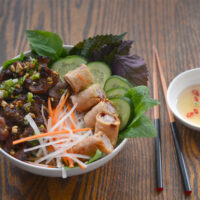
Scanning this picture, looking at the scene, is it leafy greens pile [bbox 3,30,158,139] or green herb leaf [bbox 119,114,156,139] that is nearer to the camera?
green herb leaf [bbox 119,114,156,139]

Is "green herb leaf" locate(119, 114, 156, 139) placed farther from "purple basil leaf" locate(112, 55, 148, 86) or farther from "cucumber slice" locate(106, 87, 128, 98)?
"purple basil leaf" locate(112, 55, 148, 86)

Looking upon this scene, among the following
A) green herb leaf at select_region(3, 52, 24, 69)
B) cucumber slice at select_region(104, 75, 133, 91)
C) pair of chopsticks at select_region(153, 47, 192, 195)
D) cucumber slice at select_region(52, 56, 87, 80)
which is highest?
green herb leaf at select_region(3, 52, 24, 69)

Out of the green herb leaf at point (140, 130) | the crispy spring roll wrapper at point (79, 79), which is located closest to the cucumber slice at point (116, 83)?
the crispy spring roll wrapper at point (79, 79)

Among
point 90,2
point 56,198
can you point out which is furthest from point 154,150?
point 90,2

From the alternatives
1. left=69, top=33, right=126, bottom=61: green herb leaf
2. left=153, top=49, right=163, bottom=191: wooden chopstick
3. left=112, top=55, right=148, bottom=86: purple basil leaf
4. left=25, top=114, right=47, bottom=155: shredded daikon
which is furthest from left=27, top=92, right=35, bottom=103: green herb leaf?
left=153, top=49, right=163, bottom=191: wooden chopstick

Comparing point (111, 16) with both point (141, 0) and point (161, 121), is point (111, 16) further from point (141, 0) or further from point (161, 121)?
point (161, 121)
